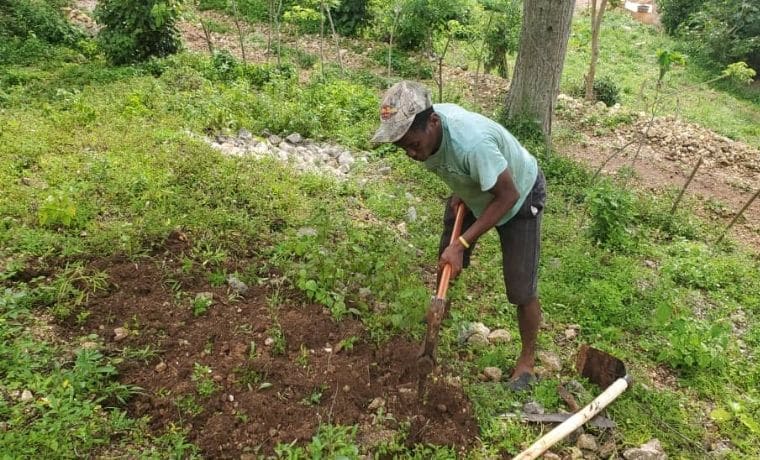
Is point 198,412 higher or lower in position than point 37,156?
lower

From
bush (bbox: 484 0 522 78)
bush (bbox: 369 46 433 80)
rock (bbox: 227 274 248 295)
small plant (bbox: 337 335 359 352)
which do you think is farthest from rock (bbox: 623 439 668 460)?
bush (bbox: 369 46 433 80)

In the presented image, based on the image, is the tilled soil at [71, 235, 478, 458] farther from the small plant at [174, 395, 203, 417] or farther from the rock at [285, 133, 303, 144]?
the rock at [285, 133, 303, 144]

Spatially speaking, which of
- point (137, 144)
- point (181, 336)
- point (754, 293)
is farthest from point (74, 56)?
point (754, 293)

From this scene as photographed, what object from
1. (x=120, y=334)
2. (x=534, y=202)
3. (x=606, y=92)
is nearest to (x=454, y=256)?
(x=534, y=202)

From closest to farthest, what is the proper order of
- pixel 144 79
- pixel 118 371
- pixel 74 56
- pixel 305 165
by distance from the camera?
1. pixel 118 371
2. pixel 305 165
3. pixel 144 79
4. pixel 74 56

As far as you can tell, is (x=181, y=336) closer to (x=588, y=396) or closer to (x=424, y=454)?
(x=424, y=454)

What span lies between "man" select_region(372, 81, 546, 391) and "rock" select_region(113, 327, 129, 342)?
1.80 m

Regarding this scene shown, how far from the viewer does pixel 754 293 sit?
4457mm

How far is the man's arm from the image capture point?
253 centimetres

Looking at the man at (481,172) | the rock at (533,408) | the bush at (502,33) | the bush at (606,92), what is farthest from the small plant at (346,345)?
the bush at (606,92)

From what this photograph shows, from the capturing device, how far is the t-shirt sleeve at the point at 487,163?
2465 mm

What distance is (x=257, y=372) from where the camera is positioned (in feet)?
9.68

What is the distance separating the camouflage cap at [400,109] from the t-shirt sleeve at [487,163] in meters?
0.30

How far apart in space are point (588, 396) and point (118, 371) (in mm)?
2529
